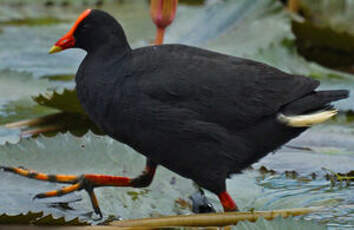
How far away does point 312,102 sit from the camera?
170 cm

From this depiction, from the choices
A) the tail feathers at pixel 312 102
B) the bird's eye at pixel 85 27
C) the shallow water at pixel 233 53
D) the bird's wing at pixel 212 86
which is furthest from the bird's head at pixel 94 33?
the tail feathers at pixel 312 102

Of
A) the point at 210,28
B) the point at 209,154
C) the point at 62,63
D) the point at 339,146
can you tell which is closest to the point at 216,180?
the point at 209,154

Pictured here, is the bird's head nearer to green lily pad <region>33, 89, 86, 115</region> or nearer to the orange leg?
green lily pad <region>33, 89, 86, 115</region>

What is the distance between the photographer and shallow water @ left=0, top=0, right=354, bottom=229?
1.72 metres

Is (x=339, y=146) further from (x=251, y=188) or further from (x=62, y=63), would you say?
(x=62, y=63)

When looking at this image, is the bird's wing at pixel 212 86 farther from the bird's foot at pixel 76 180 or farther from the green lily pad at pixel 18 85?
the green lily pad at pixel 18 85

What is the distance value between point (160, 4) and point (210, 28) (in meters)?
0.87

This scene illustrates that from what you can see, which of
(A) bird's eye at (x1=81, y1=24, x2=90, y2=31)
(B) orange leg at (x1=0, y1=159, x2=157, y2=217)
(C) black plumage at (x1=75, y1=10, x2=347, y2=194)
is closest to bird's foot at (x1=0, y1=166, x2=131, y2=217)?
(B) orange leg at (x1=0, y1=159, x2=157, y2=217)

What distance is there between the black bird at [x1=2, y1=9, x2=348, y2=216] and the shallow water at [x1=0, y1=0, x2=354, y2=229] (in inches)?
3.4

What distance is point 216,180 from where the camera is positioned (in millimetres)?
1681

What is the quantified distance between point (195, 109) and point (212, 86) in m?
0.06

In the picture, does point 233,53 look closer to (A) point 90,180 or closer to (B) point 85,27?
(B) point 85,27

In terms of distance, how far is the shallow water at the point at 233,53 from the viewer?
1718 millimetres

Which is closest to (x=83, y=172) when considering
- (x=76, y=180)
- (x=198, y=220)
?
(x=76, y=180)
